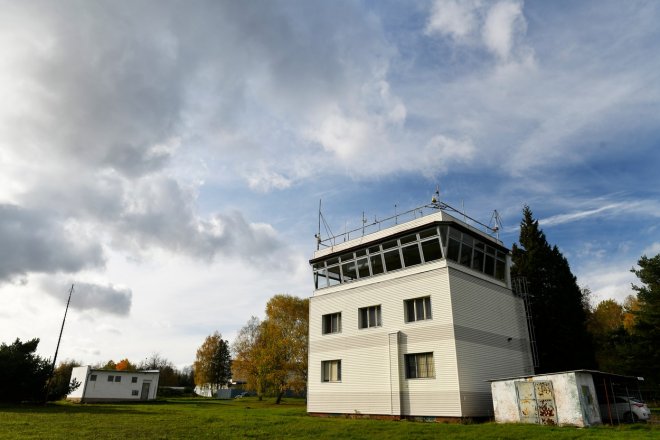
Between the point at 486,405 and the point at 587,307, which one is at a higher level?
the point at 587,307

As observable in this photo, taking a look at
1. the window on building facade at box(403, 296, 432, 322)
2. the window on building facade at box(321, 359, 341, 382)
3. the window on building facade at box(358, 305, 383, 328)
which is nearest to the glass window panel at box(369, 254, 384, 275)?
the window on building facade at box(358, 305, 383, 328)

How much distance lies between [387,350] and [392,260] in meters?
5.98

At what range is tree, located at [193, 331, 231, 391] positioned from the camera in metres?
75.3

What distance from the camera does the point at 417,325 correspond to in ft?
79.7

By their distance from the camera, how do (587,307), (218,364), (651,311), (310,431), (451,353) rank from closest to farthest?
(310,431)
(451,353)
(651,311)
(587,307)
(218,364)

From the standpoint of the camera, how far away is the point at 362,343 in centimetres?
2636

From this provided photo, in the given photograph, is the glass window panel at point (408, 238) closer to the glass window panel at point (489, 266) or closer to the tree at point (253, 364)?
the glass window panel at point (489, 266)

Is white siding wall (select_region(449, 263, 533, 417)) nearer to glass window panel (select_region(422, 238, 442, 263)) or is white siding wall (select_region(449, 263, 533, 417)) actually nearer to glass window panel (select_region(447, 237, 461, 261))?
glass window panel (select_region(447, 237, 461, 261))

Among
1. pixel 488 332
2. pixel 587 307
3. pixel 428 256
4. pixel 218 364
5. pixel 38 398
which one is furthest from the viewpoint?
pixel 218 364

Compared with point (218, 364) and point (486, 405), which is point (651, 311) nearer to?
point (486, 405)

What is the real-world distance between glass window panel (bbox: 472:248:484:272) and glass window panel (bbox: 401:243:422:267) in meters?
3.34

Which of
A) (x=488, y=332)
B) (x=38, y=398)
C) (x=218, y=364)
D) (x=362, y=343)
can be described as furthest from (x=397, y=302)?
(x=218, y=364)

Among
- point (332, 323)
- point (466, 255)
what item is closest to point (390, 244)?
point (466, 255)

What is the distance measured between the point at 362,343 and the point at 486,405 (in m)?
7.71
